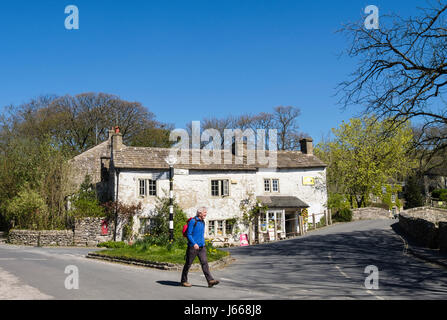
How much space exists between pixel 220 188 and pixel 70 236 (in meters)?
12.1

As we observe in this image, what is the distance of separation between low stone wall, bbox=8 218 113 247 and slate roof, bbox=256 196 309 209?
13296 millimetres

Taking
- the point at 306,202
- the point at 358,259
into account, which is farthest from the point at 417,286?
the point at 306,202

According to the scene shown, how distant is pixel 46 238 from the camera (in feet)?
93.1

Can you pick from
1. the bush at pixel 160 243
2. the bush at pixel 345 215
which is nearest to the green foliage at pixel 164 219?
the bush at pixel 160 243

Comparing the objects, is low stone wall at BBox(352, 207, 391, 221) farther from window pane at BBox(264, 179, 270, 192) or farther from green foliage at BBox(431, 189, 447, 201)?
green foliage at BBox(431, 189, 447, 201)

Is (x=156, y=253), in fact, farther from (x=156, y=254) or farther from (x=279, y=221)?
(x=279, y=221)

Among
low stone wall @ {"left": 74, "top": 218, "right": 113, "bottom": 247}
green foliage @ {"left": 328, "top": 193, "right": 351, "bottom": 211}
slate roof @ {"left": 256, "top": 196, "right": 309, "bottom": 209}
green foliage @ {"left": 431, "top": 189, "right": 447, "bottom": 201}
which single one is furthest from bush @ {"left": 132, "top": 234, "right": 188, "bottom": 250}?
green foliage @ {"left": 431, "top": 189, "right": 447, "bottom": 201}

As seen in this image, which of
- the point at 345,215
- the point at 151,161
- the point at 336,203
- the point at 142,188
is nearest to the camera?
the point at 142,188

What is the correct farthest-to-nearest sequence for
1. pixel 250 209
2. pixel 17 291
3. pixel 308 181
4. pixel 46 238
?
pixel 308 181 → pixel 250 209 → pixel 46 238 → pixel 17 291

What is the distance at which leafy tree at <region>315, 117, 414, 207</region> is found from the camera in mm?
44312

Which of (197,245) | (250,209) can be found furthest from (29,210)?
(197,245)

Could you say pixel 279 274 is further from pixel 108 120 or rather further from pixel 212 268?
pixel 108 120

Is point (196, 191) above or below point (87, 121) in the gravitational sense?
below

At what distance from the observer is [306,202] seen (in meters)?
39.1
